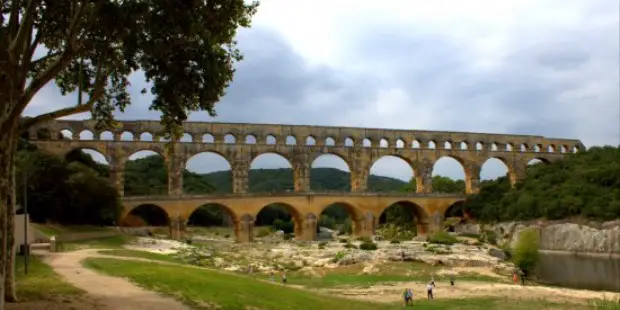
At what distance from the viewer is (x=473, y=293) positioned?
78.5 ft

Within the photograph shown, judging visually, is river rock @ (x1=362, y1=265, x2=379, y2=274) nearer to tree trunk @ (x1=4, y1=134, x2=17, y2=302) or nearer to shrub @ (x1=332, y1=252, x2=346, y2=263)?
shrub @ (x1=332, y1=252, x2=346, y2=263)

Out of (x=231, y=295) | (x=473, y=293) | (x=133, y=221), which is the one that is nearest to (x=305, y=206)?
(x=133, y=221)

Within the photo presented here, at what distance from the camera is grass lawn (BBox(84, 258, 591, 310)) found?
14.4 meters

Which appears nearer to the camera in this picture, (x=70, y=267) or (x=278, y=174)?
(x=70, y=267)

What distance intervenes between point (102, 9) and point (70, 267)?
34.1ft

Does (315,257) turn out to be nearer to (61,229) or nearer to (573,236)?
(61,229)

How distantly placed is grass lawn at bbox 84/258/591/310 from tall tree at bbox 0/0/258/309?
4241 millimetres

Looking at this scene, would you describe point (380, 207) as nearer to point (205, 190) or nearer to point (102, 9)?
point (205, 190)

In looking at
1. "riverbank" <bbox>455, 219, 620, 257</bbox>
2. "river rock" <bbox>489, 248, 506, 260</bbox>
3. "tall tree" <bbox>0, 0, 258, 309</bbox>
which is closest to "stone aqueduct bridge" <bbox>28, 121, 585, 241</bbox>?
"riverbank" <bbox>455, 219, 620, 257</bbox>

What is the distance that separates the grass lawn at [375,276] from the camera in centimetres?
2752

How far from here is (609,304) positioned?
20312 millimetres

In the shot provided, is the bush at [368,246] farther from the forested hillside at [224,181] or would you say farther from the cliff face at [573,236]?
the forested hillside at [224,181]

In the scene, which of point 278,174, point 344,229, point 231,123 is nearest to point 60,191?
point 231,123

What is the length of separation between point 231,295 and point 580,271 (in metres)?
27.0
